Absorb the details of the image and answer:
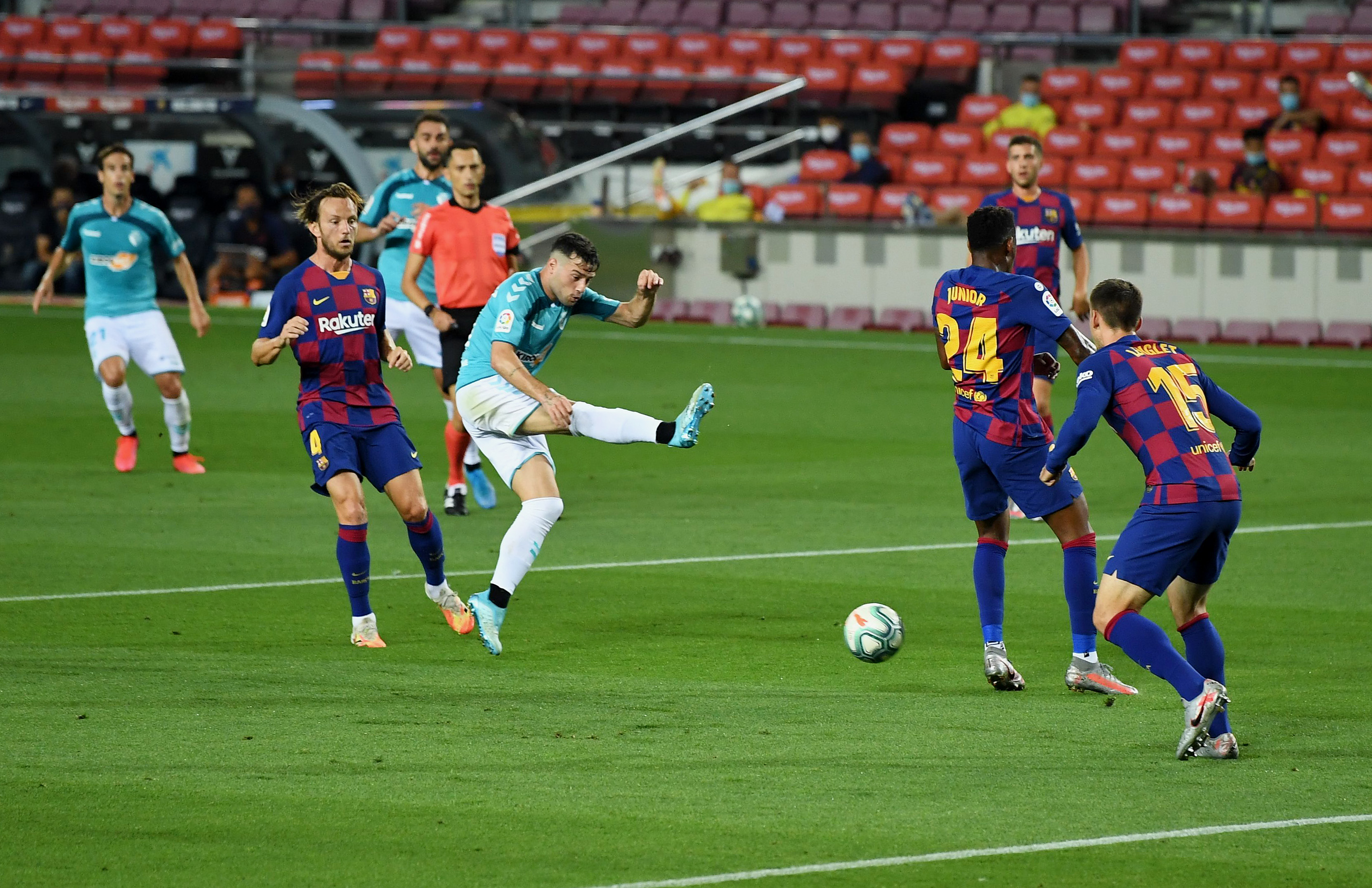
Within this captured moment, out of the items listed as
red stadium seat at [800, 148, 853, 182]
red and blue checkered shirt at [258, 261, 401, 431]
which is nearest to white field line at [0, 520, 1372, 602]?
red and blue checkered shirt at [258, 261, 401, 431]

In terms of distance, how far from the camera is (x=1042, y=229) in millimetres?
11938

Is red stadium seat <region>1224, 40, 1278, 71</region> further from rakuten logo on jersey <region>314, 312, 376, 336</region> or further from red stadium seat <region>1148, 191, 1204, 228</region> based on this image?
rakuten logo on jersey <region>314, 312, 376, 336</region>

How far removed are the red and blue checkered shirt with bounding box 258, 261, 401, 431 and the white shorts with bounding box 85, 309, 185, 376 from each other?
5.05m

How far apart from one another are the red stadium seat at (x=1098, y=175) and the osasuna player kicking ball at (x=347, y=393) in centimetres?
1721

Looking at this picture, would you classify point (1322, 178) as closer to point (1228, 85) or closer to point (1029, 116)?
point (1228, 85)

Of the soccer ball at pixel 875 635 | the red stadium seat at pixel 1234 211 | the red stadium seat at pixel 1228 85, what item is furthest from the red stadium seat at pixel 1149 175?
the soccer ball at pixel 875 635

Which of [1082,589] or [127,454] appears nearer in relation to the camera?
[1082,589]

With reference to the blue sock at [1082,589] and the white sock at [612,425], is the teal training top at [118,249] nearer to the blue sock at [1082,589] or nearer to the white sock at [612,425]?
the white sock at [612,425]

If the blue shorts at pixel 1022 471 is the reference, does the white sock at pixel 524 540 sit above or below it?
below

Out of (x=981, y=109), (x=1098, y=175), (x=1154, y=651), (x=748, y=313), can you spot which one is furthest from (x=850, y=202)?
(x=1154, y=651)

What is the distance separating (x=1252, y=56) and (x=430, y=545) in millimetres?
20761

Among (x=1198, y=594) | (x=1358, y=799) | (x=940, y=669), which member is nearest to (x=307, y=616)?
(x=940, y=669)

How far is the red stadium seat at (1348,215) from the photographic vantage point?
21.3m

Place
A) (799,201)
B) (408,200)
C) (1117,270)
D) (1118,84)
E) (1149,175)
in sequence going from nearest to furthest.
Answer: (408,200) → (1117,270) → (1149,175) → (799,201) → (1118,84)
